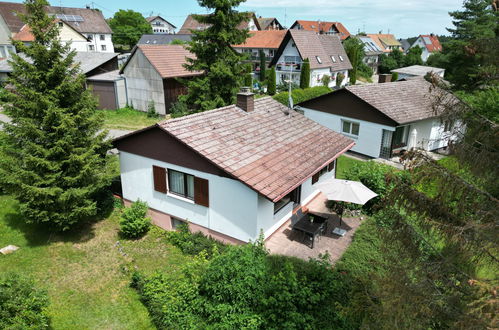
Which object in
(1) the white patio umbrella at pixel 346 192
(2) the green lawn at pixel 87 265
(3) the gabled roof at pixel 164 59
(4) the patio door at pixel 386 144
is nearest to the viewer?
(2) the green lawn at pixel 87 265

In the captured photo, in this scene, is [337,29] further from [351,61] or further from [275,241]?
[275,241]

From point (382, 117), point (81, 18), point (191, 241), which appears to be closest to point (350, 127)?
point (382, 117)

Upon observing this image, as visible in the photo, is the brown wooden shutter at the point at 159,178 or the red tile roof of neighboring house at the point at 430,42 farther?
the red tile roof of neighboring house at the point at 430,42

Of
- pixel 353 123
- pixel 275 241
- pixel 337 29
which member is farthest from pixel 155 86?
pixel 337 29

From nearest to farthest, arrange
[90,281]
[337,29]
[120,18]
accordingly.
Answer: [90,281]
[337,29]
[120,18]

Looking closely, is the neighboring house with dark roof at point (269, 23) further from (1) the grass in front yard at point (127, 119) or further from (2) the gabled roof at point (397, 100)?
(2) the gabled roof at point (397, 100)

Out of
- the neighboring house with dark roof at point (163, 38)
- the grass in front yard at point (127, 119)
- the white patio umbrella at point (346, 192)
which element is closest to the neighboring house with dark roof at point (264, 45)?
the neighboring house with dark roof at point (163, 38)
